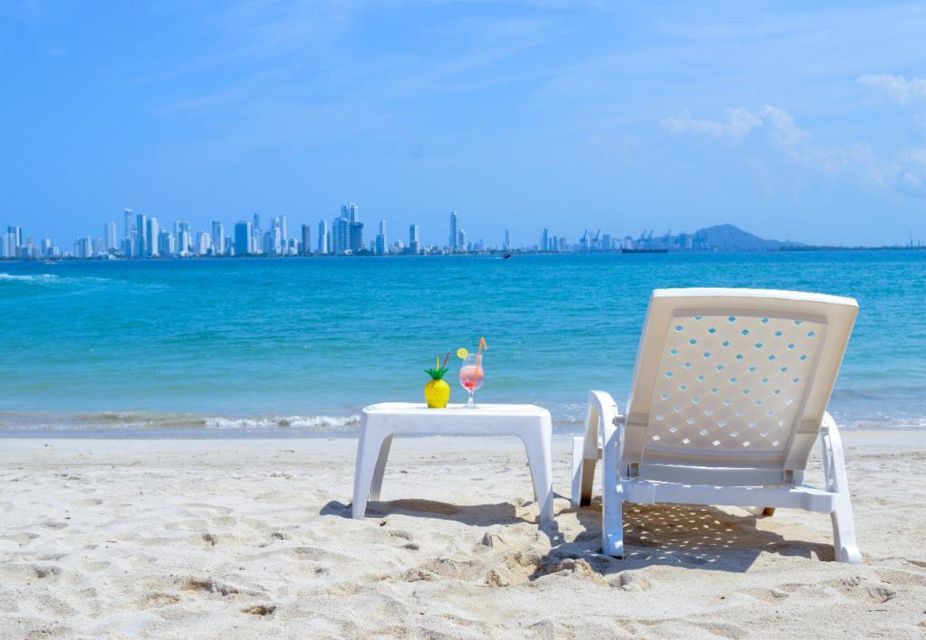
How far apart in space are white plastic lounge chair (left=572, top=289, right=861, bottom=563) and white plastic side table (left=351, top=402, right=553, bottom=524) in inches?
18.8

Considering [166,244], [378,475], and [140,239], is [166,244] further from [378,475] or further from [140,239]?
[378,475]

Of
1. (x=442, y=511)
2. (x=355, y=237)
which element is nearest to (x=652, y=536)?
(x=442, y=511)

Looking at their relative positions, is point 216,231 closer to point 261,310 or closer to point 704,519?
point 261,310

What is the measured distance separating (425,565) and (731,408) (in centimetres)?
132

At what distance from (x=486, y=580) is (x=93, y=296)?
36.1 metres

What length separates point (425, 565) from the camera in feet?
12.5

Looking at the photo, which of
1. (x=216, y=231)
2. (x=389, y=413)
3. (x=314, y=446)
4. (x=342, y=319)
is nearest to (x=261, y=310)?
(x=342, y=319)

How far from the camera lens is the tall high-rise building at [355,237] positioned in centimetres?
12975

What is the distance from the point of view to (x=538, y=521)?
468 centimetres

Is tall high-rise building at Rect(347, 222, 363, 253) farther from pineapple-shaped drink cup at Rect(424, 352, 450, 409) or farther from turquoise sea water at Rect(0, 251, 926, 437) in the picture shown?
pineapple-shaped drink cup at Rect(424, 352, 450, 409)

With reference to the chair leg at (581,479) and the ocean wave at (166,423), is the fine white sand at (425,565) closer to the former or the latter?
the chair leg at (581,479)

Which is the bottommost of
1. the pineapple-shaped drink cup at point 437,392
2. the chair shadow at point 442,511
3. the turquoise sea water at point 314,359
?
the turquoise sea water at point 314,359

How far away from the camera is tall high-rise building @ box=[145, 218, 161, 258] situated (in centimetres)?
14075

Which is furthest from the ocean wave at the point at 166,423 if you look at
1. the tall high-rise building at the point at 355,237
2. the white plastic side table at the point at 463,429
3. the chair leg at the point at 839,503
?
the tall high-rise building at the point at 355,237
